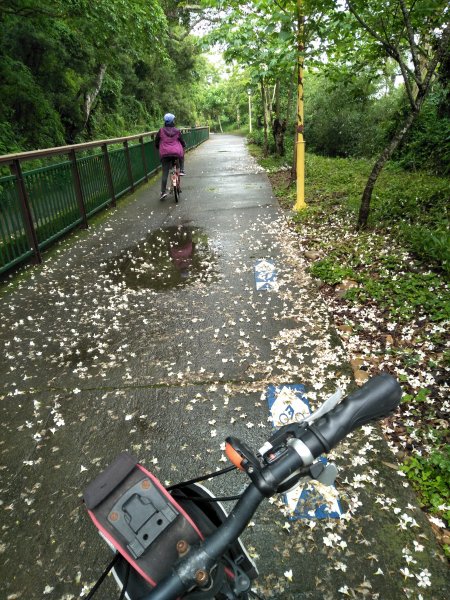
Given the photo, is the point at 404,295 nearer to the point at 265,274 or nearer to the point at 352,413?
the point at 265,274

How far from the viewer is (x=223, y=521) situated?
1019 mm

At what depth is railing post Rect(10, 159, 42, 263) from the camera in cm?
516

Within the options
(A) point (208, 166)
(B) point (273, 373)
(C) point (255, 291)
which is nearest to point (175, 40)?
A: (A) point (208, 166)

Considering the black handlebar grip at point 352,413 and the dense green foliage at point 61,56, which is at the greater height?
the dense green foliage at point 61,56

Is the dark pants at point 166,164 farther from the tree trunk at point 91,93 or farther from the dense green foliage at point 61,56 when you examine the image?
the tree trunk at point 91,93

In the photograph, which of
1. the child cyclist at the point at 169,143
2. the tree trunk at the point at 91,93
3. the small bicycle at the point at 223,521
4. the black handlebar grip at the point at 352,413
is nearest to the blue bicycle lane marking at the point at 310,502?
the small bicycle at the point at 223,521

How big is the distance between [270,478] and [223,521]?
264 millimetres

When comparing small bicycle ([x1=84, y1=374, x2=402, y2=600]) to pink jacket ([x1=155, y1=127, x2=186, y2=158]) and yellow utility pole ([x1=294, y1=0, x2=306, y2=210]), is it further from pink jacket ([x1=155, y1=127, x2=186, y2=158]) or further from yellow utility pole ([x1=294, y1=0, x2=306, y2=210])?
pink jacket ([x1=155, y1=127, x2=186, y2=158])

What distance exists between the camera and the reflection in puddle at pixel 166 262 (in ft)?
17.3

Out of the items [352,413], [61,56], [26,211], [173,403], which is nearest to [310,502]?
[173,403]

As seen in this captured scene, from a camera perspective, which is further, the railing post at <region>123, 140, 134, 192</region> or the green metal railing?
the railing post at <region>123, 140, 134, 192</region>

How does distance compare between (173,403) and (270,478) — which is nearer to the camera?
(270,478)

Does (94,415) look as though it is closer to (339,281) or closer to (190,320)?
(190,320)

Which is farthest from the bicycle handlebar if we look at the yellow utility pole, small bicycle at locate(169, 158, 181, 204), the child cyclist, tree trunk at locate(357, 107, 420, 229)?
small bicycle at locate(169, 158, 181, 204)
